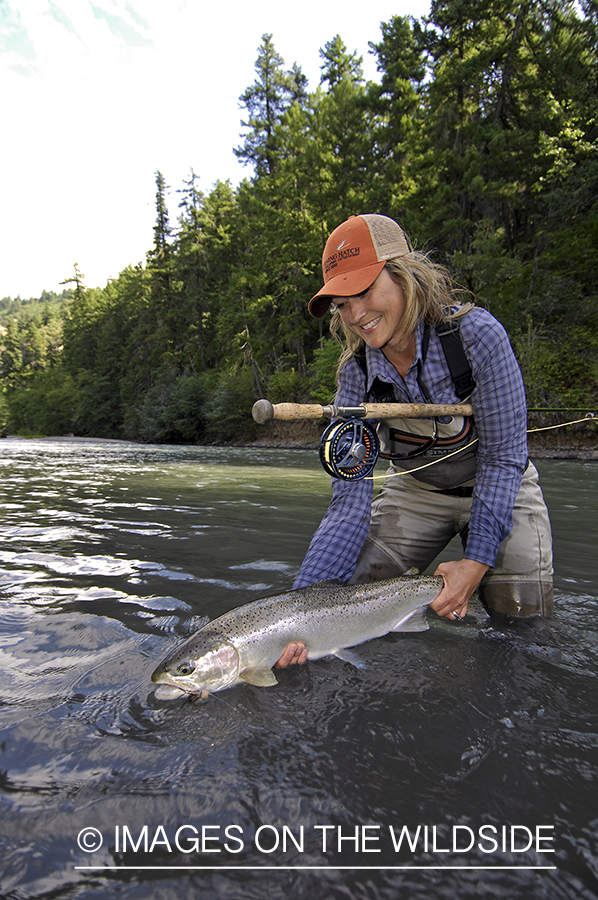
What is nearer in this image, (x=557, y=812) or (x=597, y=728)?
(x=557, y=812)

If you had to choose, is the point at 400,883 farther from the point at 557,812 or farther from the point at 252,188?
the point at 252,188

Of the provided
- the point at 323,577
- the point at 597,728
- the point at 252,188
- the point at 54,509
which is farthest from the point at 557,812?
the point at 252,188

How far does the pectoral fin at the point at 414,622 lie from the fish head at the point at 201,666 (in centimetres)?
102

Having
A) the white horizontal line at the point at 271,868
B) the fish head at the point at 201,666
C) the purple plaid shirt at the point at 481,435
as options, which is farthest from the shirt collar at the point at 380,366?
the white horizontal line at the point at 271,868

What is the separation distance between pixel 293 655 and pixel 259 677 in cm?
22

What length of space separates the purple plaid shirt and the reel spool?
30 cm

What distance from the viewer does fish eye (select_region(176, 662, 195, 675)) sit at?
2.44m

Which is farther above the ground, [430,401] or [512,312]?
[512,312]

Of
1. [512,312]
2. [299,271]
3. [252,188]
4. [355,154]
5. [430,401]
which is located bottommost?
[430,401]

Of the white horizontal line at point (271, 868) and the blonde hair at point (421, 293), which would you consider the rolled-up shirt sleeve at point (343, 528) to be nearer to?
the blonde hair at point (421, 293)

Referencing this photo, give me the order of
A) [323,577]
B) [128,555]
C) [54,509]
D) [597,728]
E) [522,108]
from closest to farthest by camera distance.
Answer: [597,728], [323,577], [128,555], [54,509], [522,108]

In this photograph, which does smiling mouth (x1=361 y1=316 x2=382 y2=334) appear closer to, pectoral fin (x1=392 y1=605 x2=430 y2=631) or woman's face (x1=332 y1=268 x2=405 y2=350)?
woman's face (x1=332 y1=268 x2=405 y2=350)

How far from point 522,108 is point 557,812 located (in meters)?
36.5

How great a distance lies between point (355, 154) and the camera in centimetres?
3178
